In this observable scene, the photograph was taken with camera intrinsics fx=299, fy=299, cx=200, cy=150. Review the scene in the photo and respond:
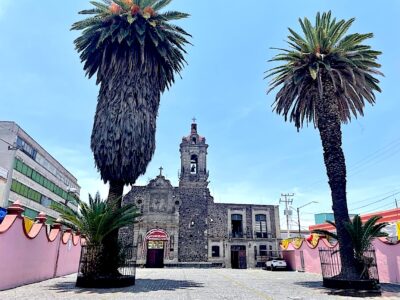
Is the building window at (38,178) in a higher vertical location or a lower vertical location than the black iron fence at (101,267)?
higher

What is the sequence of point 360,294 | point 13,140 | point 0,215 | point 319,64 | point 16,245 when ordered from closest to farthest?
point 360,294, point 16,245, point 319,64, point 0,215, point 13,140

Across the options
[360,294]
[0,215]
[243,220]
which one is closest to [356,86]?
[360,294]

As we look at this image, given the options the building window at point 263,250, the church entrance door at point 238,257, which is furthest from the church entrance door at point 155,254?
the building window at point 263,250

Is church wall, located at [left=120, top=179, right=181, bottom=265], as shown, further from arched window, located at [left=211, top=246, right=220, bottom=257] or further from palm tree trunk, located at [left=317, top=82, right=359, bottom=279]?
palm tree trunk, located at [left=317, top=82, right=359, bottom=279]

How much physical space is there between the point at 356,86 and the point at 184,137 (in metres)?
27.5

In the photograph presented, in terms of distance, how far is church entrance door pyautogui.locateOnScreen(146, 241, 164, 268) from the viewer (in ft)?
116

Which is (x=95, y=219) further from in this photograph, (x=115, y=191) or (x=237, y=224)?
(x=237, y=224)

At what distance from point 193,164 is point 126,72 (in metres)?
25.6

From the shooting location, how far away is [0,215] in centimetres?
1698

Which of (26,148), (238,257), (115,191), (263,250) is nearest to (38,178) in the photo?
(26,148)

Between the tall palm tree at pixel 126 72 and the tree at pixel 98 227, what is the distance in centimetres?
149

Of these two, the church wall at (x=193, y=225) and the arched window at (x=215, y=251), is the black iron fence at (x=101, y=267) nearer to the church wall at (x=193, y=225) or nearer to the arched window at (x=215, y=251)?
the church wall at (x=193, y=225)

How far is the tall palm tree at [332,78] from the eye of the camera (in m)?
14.1

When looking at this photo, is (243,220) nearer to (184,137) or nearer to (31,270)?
(184,137)
